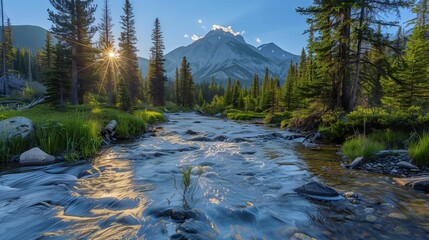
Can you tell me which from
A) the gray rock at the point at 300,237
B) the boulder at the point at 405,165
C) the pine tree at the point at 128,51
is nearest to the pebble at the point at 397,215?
the gray rock at the point at 300,237

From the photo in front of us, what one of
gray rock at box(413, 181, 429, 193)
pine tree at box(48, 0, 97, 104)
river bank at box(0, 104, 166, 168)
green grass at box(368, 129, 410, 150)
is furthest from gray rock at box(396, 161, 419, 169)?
pine tree at box(48, 0, 97, 104)

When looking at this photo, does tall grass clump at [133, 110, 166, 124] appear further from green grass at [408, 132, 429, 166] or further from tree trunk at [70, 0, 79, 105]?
green grass at [408, 132, 429, 166]

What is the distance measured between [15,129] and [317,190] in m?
9.86

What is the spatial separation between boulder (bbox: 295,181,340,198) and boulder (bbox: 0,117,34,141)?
925 cm

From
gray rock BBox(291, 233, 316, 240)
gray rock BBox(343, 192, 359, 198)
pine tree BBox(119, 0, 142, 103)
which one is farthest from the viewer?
pine tree BBox(119, 0, 142, 103)

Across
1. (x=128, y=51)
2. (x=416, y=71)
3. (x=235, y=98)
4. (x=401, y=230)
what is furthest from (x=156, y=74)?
(x=401, y=230)

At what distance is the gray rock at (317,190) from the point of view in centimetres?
507

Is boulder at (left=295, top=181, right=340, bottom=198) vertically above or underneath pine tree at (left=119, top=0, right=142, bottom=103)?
underneath

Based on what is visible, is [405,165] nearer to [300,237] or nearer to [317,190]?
[317,190]

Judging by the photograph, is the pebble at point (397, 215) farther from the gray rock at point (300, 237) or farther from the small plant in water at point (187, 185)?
the small plant in water at point (187, 185)

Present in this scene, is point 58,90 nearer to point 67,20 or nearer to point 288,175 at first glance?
point 67,20

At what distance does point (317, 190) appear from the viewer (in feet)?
17.2

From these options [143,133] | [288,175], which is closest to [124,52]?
[143,133]

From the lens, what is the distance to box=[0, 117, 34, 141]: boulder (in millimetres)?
7654
